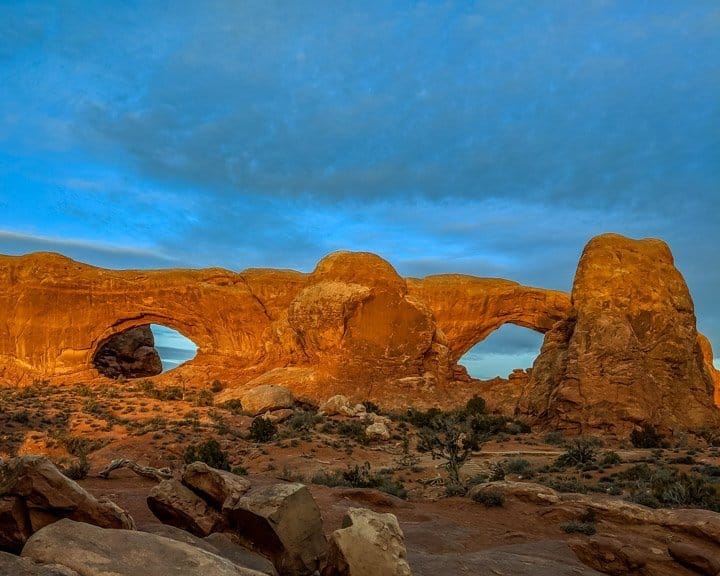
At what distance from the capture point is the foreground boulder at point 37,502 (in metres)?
5.36

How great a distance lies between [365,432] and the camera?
23203 millimetres

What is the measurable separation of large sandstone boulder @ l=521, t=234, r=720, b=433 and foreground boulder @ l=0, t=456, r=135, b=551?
2248 cm

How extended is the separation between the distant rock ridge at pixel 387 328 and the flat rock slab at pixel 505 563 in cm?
1704

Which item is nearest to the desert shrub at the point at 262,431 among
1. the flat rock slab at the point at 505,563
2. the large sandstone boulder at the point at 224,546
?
the flat rock slab at the point at 505,563

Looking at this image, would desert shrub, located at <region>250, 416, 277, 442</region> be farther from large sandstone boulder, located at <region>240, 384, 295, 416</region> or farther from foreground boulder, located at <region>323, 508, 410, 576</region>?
foreground boulder, located at <region>323, 508, 410, 576</region>

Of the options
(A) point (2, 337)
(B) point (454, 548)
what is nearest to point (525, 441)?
(B) point (454, 548)

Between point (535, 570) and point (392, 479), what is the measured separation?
28.2 ft

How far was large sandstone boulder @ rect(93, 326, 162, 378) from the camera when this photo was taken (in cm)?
4578

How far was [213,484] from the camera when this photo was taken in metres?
7.69

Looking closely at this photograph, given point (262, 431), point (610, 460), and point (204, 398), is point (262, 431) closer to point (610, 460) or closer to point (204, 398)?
point (204, 398)

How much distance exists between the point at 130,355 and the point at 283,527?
4589 cm

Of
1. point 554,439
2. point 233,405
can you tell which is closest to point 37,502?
point 554,439

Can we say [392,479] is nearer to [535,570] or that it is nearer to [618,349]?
[535,570]

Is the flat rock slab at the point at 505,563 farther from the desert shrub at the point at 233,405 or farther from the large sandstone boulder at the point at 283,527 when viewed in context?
the desert shrub at the point at 233,405
